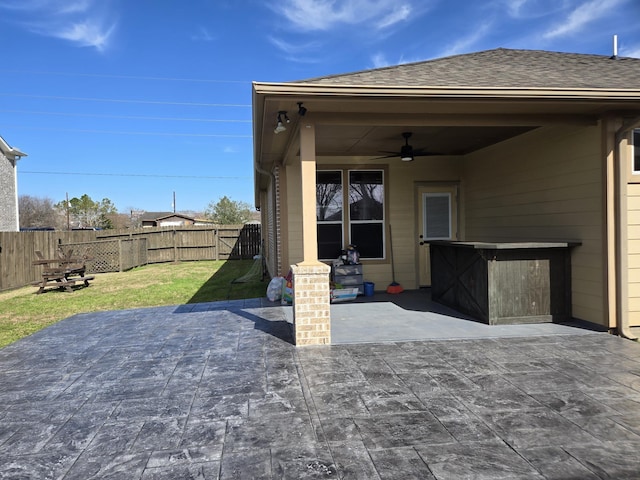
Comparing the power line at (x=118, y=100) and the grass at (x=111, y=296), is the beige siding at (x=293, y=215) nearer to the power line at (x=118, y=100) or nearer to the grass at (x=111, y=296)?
the grass at (x=111, y=296)

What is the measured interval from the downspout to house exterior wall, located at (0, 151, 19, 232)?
20.5 meters

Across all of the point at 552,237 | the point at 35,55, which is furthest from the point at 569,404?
the point at 35,55

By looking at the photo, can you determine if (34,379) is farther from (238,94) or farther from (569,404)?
(238,94)

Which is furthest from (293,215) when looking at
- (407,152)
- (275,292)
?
Answer: (407,152)

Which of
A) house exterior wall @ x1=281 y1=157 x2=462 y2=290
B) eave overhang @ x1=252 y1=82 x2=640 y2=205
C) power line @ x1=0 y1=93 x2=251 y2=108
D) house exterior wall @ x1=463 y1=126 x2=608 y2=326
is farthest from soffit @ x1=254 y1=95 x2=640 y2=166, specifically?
power line @ x1=0 y1=93 x2=251 y2=108

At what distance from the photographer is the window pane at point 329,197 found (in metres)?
8.12

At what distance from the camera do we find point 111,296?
31.4 ft

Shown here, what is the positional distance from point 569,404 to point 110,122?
3285cm

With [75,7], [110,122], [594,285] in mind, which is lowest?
[594,285]

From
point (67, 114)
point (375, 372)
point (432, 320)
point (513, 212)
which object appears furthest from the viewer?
point (67, 114)

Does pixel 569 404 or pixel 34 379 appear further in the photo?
pixel 34 379

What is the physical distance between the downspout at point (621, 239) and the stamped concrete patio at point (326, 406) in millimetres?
328

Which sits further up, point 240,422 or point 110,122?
point 110,122

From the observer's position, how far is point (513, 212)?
6.62 metres
